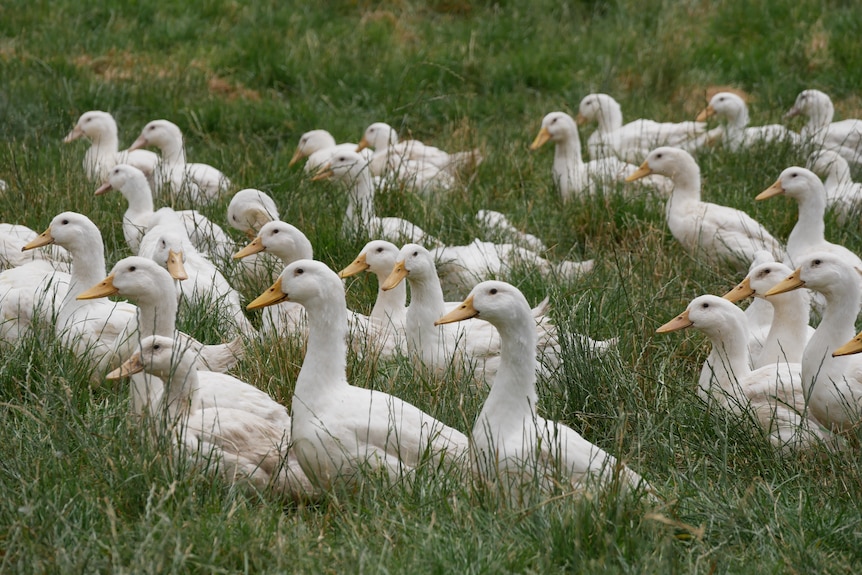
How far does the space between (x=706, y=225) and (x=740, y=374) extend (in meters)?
2.15

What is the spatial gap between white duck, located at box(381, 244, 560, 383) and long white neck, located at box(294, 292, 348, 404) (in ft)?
3.45

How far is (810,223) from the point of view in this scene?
7.04 m

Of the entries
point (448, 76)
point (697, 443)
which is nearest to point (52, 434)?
point (697, 443)

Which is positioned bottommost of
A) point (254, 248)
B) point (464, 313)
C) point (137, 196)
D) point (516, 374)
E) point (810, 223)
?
point (516, 374)

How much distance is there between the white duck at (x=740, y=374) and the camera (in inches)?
197

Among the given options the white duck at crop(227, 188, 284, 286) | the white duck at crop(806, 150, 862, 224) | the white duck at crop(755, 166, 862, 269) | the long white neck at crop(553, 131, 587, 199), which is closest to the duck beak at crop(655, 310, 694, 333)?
the white duck at crop(755, 166, 862, 269)

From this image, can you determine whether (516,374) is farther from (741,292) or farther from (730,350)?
(741,292)

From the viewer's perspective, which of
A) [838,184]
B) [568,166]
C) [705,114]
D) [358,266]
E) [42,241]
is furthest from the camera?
[705,114]

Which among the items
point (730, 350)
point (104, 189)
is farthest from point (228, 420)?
point (104, 189)

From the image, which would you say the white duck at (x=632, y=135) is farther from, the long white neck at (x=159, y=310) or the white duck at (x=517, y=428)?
the white duck at (x=517, y=428)

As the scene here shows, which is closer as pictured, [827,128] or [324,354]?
[324,354]

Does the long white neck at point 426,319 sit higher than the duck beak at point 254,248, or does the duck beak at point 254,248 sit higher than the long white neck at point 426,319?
the duck beak at point 254,248

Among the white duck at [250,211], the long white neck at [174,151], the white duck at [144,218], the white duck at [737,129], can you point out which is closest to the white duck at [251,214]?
the white duck at [250,211]

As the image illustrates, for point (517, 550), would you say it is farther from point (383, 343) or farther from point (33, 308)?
point (33, 308)
